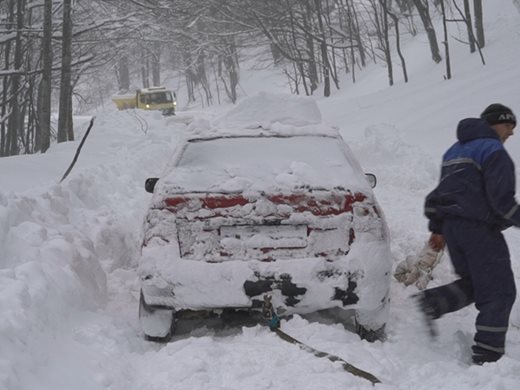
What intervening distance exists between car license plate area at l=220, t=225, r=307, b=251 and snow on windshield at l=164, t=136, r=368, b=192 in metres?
0.27

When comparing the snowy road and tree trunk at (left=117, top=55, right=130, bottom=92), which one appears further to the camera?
tree trunk at (left=117, top=55, right=130, bottom=92)

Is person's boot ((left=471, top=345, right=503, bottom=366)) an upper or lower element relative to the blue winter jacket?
lower

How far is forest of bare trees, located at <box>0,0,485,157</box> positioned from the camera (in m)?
16.4

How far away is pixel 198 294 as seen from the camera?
12.6 feet

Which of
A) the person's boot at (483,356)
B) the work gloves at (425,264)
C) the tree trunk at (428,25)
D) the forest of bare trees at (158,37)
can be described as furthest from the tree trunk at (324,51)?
the person's boot at (483,356)

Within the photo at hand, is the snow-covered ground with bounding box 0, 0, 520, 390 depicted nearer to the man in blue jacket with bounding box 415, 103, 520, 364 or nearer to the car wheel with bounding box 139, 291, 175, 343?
the car wheel with bounding box 139, 291, 175, 343

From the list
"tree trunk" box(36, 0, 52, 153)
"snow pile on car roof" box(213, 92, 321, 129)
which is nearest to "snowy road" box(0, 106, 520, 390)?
"snow pile on car roof" box(213, 92, 321, 129)

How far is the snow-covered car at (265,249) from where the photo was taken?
383 cm

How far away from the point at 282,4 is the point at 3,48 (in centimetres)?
1433

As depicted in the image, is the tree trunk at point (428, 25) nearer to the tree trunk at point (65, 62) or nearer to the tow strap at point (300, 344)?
the tree trunk at point (65, 62)

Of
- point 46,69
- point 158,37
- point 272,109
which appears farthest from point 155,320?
point 158,37


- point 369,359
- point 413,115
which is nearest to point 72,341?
point 369,359

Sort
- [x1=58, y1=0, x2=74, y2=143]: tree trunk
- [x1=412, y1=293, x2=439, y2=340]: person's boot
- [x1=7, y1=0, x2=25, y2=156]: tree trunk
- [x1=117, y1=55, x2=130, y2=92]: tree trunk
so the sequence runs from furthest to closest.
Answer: [x1=117, y1=55, x2=130, y2=92]: tree trunk, [x1=7, y1=0, x2=25, y2=156]: tree trunk, [x1=58, y1=0, x2=74, y2=143]: tree trunk, [x1=412, y1=293, x2=439, y2=340]: person's boot

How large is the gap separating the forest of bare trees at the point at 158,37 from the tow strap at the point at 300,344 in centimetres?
1121
